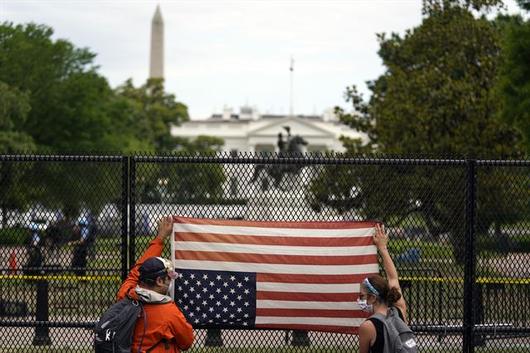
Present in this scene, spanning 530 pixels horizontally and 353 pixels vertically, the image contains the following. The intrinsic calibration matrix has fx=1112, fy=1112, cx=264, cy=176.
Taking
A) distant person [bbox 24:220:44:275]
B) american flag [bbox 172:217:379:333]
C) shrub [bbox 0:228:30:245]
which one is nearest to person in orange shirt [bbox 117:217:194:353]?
american flag [bbox 172:217:379:333]

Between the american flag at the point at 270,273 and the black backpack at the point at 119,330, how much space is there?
1808 mm

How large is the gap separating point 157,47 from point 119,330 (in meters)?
125

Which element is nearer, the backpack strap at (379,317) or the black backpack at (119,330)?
the backpack strap at (379,317)

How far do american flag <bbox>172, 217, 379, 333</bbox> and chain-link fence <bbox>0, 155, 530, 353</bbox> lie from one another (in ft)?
1.41

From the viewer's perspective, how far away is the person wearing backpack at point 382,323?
24.8 feet

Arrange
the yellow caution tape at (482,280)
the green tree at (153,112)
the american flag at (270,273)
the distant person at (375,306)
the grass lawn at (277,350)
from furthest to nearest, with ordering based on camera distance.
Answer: the green tree at (153,112) < the grass lawn at (277,350) < the yellow caution tape at (482,280) < the american flag at (270,273) < the distant person at (375,306)

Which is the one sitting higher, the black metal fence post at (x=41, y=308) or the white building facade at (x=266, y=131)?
the white building facade at (x=266, y=131)

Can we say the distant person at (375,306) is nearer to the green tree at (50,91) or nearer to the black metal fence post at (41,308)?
the black metal fence post at (41,308)

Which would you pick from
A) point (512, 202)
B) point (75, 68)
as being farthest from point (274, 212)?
point (75, 68)

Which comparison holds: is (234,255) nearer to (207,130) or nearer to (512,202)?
(512,202)

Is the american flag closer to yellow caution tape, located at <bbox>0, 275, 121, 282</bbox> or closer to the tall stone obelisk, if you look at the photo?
yellow caution tape, located at <bbox>0, 275, 121, 282</bbox>

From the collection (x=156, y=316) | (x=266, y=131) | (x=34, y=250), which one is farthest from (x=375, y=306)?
(x=266, y=131)

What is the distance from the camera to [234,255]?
967 centimetres


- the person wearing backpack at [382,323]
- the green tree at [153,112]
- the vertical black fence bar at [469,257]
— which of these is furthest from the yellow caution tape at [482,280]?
the green tree at [153,112]
